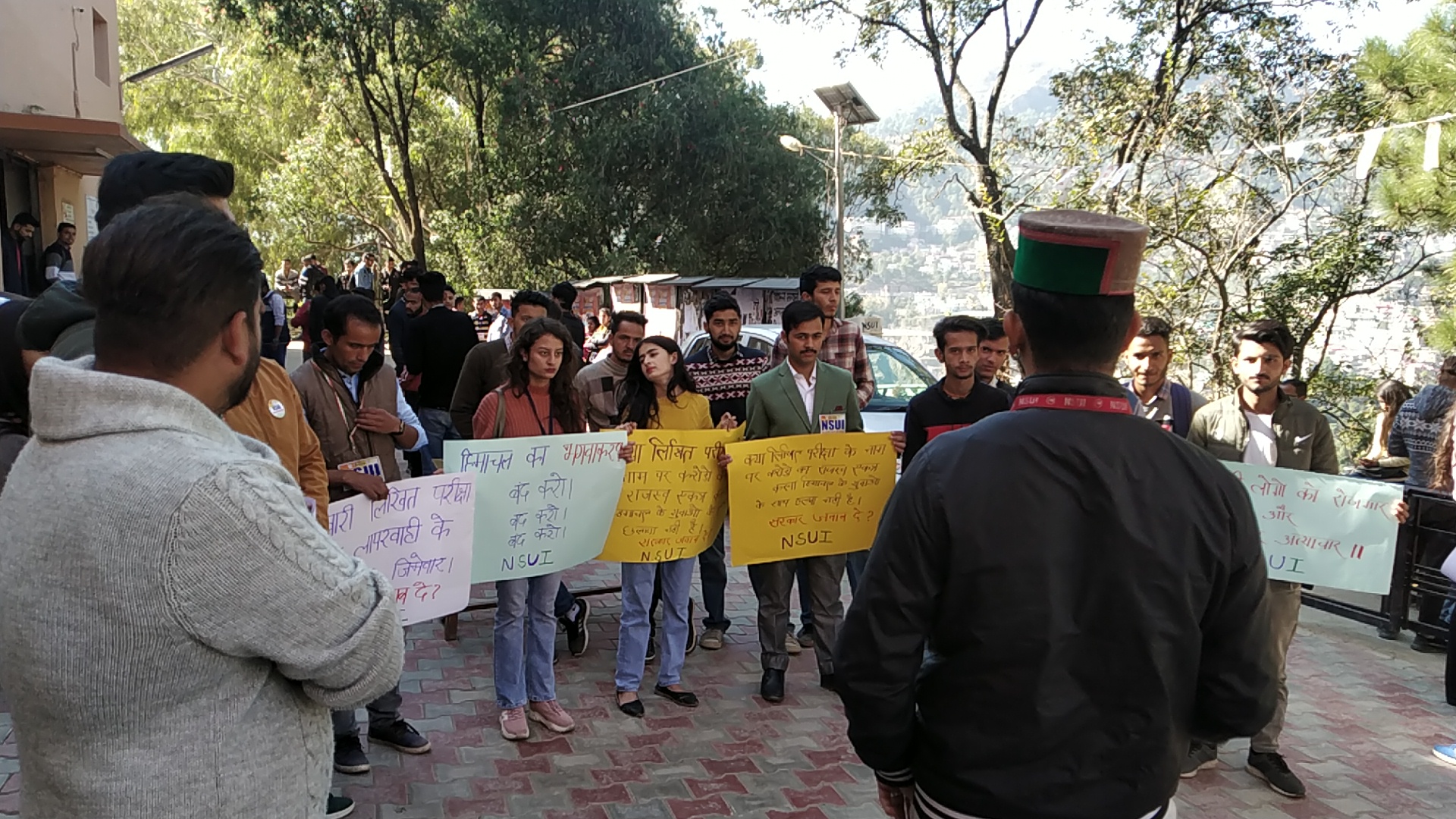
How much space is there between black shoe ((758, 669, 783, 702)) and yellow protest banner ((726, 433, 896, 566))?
600mm

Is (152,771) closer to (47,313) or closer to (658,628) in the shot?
(47,313)

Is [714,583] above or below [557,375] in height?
below

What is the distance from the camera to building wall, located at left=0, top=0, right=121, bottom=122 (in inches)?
535

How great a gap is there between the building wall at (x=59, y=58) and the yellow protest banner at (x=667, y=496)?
40.5 feet

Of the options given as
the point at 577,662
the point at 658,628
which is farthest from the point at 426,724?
the point at 658,628

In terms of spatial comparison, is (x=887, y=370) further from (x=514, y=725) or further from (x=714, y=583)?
(x=514, y=725)

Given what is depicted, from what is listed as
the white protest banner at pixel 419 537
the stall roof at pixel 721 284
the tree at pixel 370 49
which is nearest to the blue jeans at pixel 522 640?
the white protest banner at pixel 419 537

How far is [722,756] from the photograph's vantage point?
4.64 metres

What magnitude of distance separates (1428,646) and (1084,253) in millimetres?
6279

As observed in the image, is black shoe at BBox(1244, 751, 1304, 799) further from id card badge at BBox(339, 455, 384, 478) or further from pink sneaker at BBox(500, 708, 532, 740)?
id card badge at BBox(339, 455, 384, 478)

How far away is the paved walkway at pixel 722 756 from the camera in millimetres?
4176

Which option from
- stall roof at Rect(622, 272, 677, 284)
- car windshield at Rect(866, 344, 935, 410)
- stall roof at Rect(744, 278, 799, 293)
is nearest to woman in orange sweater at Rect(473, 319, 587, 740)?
car windshield at Rect(866, 344, 935, 410)

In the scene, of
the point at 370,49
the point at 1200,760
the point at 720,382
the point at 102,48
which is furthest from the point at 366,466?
the point at 370,49

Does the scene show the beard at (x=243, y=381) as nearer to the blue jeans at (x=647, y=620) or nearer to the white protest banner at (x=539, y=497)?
the white protest banner at (x=539, y=497)
